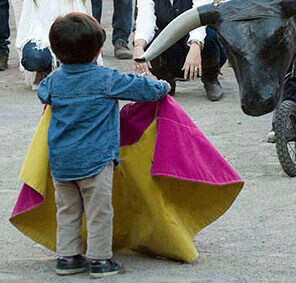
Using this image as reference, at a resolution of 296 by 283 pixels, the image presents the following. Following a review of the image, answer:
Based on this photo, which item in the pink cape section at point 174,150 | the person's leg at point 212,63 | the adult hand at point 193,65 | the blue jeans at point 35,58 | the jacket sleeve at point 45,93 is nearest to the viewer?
the jacket sleeve at point 45,93

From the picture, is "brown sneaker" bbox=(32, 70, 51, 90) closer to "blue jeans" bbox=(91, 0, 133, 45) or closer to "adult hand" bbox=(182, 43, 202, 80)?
"blue jeans" bbox=(91, 0, 133, 45)

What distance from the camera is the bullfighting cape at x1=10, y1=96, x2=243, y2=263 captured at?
489 centimetres

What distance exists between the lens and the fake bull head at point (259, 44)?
415 centimetres

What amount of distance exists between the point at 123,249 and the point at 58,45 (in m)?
1.18

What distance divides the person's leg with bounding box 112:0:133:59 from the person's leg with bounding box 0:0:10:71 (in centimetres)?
127

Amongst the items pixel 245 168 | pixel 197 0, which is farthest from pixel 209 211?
pixel 197 0

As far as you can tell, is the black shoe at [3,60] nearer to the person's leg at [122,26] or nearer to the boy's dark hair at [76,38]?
the person's leg at [122,26]

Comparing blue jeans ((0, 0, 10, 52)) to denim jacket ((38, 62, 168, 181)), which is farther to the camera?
blue jeans ((0, 0, 10, 52))

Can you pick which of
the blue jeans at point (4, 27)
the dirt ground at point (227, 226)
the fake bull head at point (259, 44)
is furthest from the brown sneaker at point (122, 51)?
the fake bull head at point (259, 44)

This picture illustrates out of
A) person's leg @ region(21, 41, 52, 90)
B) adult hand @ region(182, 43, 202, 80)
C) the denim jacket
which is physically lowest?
person's leg @ region(21, 41, 52, 90)

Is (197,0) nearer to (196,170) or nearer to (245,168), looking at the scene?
(245,168)

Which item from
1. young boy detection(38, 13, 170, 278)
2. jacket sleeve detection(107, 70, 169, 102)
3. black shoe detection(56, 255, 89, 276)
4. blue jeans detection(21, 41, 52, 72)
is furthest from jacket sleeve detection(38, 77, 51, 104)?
blue jeans detection(21, 41, 52, 72)

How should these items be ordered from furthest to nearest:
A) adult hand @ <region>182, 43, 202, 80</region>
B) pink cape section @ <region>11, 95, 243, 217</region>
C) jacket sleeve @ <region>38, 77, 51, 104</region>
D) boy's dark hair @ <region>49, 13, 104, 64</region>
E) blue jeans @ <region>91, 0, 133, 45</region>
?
blue jeans @ <region>91, 0, 133, 45</region> → adult hand @ <region>182, 43, 202, 80</region> → pink cape section @ <region>11, 95, 243, 217</region> → jacket sleeve @ <region>38, 77, 51, 104</region> → boy's dark hair @ <region>49, 13, 104, 64</region>

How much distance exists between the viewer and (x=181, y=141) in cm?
491
